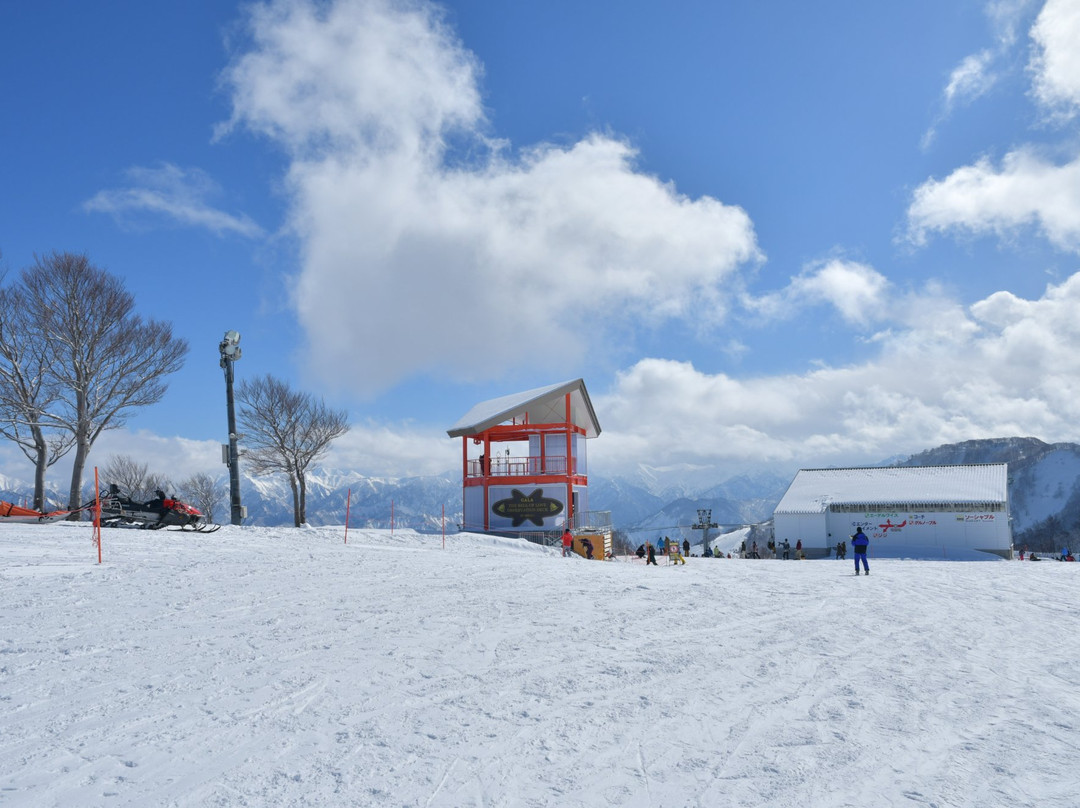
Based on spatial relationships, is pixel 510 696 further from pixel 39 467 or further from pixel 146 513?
pixel 39 467

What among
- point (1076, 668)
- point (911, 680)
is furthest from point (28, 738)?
point (1076, 668)

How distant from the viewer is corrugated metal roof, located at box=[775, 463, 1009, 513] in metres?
37.6

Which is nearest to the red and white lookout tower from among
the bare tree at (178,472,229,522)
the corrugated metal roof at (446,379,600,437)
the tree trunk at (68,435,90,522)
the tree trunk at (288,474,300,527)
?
the corrugated metal roof at (446,379,600,437)

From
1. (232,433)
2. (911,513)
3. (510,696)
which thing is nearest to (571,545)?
(232,433)

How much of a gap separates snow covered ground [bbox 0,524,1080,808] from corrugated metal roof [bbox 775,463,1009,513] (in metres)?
28.7

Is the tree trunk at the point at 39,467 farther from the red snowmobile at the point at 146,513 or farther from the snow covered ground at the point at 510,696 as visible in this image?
the snow covered ground at the point at 510,696

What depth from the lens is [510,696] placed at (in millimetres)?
6480

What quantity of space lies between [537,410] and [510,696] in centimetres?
3004

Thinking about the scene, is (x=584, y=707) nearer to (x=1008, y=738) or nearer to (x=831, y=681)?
(x=831, y=681)

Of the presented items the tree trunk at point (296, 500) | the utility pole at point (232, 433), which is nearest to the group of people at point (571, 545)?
the utility pole at point (232, 433)

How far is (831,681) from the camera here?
7137mm

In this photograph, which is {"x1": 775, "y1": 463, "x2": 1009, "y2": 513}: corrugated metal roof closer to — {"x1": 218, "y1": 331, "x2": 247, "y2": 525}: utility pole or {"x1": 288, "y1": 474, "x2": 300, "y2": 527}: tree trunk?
{"x1": 288, "y1": 474, "x2": 300, "y2": 527}: tree trunk

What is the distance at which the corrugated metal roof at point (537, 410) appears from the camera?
32.7 m

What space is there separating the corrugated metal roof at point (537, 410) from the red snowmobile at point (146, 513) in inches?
544
